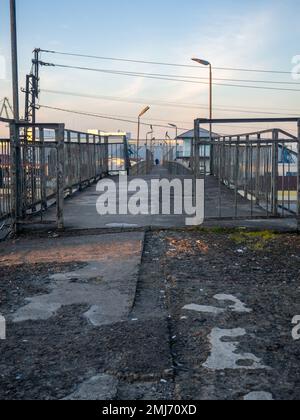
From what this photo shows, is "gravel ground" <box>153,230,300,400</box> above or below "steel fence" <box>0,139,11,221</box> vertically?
below

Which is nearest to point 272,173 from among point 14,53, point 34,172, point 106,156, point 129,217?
point 129,217

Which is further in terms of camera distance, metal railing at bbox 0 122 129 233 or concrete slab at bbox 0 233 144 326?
metal railing at bbox 0 122 129 233

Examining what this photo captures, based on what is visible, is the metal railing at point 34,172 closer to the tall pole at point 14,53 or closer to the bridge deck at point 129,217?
the bridge deck at point 129,217

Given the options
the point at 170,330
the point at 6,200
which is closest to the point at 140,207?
the point at 6,200

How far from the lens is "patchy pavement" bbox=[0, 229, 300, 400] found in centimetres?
360

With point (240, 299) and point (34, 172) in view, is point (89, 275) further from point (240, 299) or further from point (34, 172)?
point (34, 172)

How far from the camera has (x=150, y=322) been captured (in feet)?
15.8

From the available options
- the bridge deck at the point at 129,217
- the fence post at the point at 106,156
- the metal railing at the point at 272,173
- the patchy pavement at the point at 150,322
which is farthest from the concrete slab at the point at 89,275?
the fence post at the point at 106,156

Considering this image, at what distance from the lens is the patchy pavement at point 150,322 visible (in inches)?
142

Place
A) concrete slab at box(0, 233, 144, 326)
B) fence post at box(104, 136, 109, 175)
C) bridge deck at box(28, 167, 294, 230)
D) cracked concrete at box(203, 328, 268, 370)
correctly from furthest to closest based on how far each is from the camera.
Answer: fence post at box(104, 136, 109, 175) → bridge deck at box(28, 167, 294, 230) → concrete slab at box(0, 233, 144, 326) → cracked concrete at box(203, 328, 268, 370)

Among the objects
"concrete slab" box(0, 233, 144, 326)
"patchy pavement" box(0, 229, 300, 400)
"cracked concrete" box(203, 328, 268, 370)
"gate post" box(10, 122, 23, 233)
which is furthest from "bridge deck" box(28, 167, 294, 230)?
"cracked concrete" box(203, 328, 268, 370)

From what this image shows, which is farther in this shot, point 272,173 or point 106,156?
point 106,156

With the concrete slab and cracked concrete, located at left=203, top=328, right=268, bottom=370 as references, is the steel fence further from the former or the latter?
cracked concrete, located at left=203, top=328, right=268, bottom=370

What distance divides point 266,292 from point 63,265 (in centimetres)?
277
